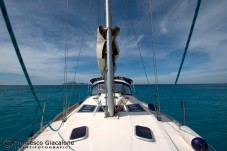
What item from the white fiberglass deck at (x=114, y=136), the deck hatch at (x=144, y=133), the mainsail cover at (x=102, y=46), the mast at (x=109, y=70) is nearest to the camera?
the white fiberglass deck at (x=114, y=136)

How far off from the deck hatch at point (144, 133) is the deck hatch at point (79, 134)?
1.49 meters

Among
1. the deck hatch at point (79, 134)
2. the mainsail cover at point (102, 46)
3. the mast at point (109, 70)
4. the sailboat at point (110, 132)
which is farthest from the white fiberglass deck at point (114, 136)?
the mainsail cover at point (102, 46)

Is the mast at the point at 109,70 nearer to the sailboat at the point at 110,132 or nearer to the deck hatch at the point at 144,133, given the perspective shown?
the sailboat at the point at 110,132

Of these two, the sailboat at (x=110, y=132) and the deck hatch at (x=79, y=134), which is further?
the deck hatch at (x=79, y=134)

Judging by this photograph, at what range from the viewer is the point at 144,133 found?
150 inches

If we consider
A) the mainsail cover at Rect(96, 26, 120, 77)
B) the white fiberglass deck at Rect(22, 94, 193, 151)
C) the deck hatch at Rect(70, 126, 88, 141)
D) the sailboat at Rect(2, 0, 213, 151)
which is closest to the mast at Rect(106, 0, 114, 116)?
the sailboat at Rect(2, 0, 213, 151)

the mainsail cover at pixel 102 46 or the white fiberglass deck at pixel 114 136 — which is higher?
the mainsail cover at pixel 102 46

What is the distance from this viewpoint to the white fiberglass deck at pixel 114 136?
330 cm

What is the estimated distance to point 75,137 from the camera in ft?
12.2

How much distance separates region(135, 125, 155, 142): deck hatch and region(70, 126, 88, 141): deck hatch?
149 centimetres

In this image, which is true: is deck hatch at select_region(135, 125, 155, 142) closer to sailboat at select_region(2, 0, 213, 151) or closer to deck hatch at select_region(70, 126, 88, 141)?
sailboat at select_region(2, 0, 213, 151)

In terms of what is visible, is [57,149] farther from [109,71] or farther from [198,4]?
[198,4]

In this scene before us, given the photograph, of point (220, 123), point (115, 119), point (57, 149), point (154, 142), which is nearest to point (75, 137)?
point (57, 149)

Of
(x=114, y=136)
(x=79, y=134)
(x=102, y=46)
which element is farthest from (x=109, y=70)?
(x=79, y=134)
